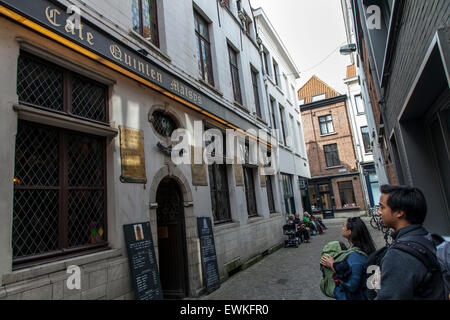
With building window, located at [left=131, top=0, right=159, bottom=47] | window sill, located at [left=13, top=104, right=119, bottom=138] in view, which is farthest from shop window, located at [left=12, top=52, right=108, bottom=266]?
building window, located at [left=131, top=0, right=159, bottom=47]

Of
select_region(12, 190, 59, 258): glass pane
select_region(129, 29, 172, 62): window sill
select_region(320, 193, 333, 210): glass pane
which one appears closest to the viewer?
select_region(12, 190, 59, 258): glass pane

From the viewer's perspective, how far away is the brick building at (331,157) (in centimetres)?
2498

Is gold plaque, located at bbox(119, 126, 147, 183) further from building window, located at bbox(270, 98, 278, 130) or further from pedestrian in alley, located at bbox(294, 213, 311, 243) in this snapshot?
building window, located at bbox(270, 98, 278, 130)

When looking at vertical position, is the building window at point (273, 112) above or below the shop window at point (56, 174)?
above

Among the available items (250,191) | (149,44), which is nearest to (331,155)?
(250,191)

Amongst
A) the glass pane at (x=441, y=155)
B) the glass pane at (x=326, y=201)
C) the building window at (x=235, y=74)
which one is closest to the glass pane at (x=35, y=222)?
the glass pane at (x=441, y=155)

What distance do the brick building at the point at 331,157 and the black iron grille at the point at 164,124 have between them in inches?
824

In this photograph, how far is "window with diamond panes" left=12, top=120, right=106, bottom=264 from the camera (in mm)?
3502

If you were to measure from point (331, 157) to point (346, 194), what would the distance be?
12.5 feet

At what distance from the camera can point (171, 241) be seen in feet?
20.9

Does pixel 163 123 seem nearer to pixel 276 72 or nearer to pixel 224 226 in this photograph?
pixel 224 226

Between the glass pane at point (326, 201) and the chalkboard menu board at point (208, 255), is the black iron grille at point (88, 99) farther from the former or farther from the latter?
the glass pane at point (326, 201)
